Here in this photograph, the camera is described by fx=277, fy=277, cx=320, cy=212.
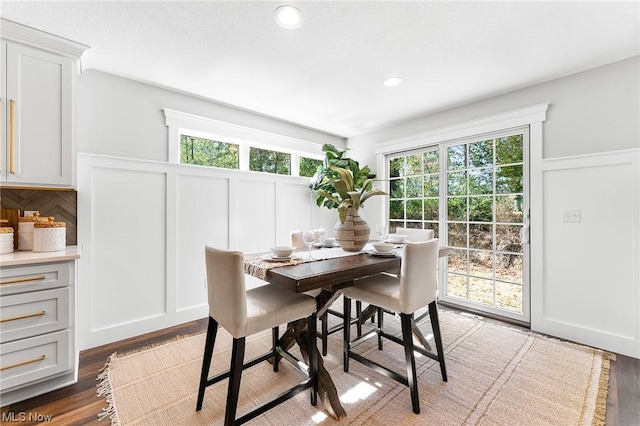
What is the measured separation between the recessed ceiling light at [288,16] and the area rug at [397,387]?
8.07ft

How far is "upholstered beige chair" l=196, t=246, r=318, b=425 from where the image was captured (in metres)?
1.41

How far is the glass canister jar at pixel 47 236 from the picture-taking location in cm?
198

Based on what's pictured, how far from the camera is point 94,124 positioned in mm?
2488

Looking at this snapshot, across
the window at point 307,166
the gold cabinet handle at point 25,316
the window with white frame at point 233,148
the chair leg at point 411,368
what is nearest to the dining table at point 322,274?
the chair leg at point 411,368

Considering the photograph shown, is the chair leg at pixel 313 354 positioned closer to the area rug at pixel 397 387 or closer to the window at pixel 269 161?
the area rug at pixel 397 387

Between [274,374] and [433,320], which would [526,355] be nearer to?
[433,320]

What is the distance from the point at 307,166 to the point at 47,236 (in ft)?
10.0

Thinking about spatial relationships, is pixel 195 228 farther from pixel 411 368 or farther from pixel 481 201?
pixel 481 201

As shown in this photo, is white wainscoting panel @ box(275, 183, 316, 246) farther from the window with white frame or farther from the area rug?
the area rug

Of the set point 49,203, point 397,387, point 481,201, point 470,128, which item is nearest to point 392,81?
point 470,128

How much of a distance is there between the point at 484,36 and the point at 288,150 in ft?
8.55

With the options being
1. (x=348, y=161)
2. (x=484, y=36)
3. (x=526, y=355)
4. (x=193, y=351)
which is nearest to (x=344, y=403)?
(x=193, y=351)

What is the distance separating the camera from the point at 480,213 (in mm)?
3271

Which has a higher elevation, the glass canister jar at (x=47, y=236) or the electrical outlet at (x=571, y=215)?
the electrical outlet at (x=571, y=215)
